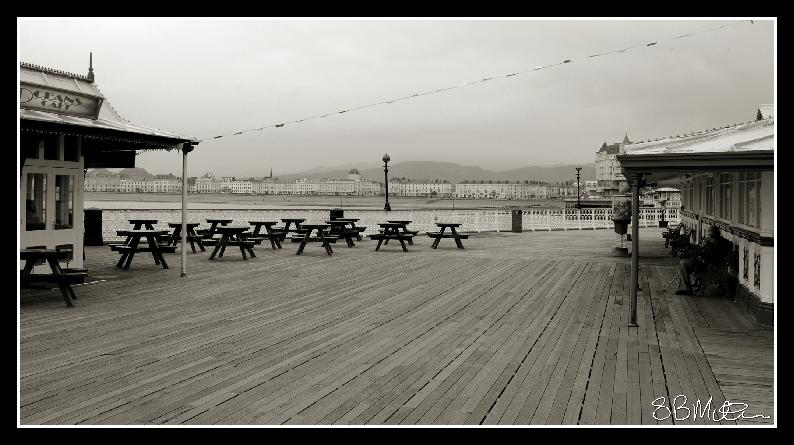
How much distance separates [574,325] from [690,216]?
11.0m

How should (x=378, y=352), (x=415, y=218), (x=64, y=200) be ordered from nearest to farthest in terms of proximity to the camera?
(x=378, y=352) → (x=64, y=200) → (x=415, y=218)

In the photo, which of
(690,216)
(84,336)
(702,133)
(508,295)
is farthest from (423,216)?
(84,336)

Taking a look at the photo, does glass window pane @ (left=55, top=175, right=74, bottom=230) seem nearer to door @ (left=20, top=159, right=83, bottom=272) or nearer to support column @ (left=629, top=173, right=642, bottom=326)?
door @ (left=20, top=159, right=83, bottom=272)

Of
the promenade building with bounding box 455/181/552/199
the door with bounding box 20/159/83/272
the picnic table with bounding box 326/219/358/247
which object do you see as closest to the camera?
the door with bounding box 20/159/83/272

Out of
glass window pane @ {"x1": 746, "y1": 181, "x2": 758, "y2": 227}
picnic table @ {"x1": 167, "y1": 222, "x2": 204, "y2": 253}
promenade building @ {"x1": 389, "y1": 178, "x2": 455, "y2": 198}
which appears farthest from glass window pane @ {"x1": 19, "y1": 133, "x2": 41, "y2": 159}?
promenade building @ {"x1": 389, "y1": 178, "x2": 455, "y2": 198}

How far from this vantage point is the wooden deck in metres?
3.83

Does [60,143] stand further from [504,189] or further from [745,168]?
[504,189]

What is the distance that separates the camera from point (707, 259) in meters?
8.51

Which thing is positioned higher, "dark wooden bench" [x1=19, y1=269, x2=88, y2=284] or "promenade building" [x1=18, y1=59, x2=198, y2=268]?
"promenade building" [x1=18, y1=59, x2=198, y2=268]

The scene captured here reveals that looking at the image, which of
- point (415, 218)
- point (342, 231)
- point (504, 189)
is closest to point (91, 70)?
point (342, 231)
